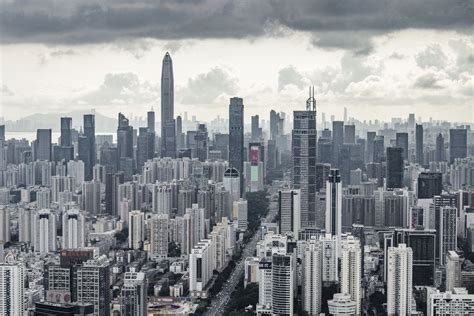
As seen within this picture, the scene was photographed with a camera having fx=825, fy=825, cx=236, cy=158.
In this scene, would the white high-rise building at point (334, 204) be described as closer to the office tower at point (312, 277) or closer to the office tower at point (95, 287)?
the office tower at point (312, 277)

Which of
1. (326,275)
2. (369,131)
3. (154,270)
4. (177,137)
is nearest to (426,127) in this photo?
(369,131)

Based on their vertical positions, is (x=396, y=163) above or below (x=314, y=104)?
below

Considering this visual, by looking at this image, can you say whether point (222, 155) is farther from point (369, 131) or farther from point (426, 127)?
point (426, 127)

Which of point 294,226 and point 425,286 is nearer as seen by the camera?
point 425,286

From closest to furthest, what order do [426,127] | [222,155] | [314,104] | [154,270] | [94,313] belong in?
1. [94,313]
2. [154,270]
3. [426,127]
4. [314,104]
5. [222,155]

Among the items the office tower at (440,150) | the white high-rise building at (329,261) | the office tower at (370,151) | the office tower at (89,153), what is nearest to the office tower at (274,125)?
the office tower at (370,151)

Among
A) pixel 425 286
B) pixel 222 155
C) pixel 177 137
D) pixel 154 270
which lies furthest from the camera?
pixel 222 155

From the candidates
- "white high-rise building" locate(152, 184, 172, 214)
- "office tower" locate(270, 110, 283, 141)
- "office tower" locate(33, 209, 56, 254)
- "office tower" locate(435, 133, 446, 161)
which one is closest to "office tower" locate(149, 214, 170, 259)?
"white high-rise building" locate(152, 184, 172, 214)

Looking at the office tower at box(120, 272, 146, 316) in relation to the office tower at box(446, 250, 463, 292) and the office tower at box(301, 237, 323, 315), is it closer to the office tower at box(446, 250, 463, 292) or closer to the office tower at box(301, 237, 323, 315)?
the office tower at box(301, 237, 323, 315)
